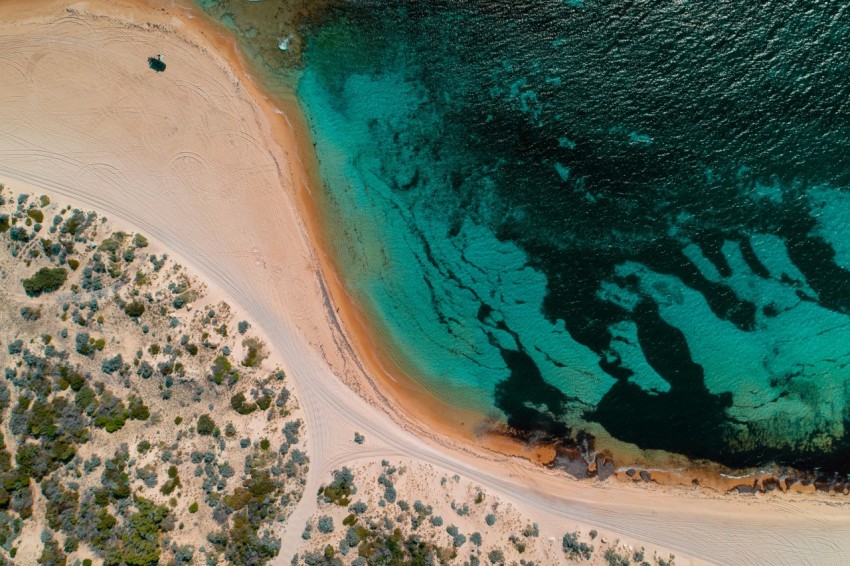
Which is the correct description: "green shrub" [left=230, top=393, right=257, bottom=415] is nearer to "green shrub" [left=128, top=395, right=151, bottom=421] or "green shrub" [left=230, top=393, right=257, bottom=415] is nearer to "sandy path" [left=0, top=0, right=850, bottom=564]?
"sandy path" [left=0, top=0, right=850, bottom=564]

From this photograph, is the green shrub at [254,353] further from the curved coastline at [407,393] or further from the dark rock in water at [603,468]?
the dark rock in water at [603,468]

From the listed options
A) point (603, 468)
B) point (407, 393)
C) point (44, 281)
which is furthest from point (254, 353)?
point (603, 468)

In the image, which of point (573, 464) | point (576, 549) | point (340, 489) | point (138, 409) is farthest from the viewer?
point (573, 464)

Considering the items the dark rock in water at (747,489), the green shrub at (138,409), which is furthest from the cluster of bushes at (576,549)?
the green shrub at (138,409)

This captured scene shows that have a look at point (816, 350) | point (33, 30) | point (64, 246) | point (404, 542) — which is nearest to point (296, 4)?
point (33, 30)

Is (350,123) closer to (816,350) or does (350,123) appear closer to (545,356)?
(545,356)

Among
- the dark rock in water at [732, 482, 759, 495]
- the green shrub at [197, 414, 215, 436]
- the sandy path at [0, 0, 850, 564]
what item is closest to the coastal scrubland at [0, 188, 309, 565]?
the green shrub at [197, 414, 215, 436]

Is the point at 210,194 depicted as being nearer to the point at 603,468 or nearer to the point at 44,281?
the point at 44,281
